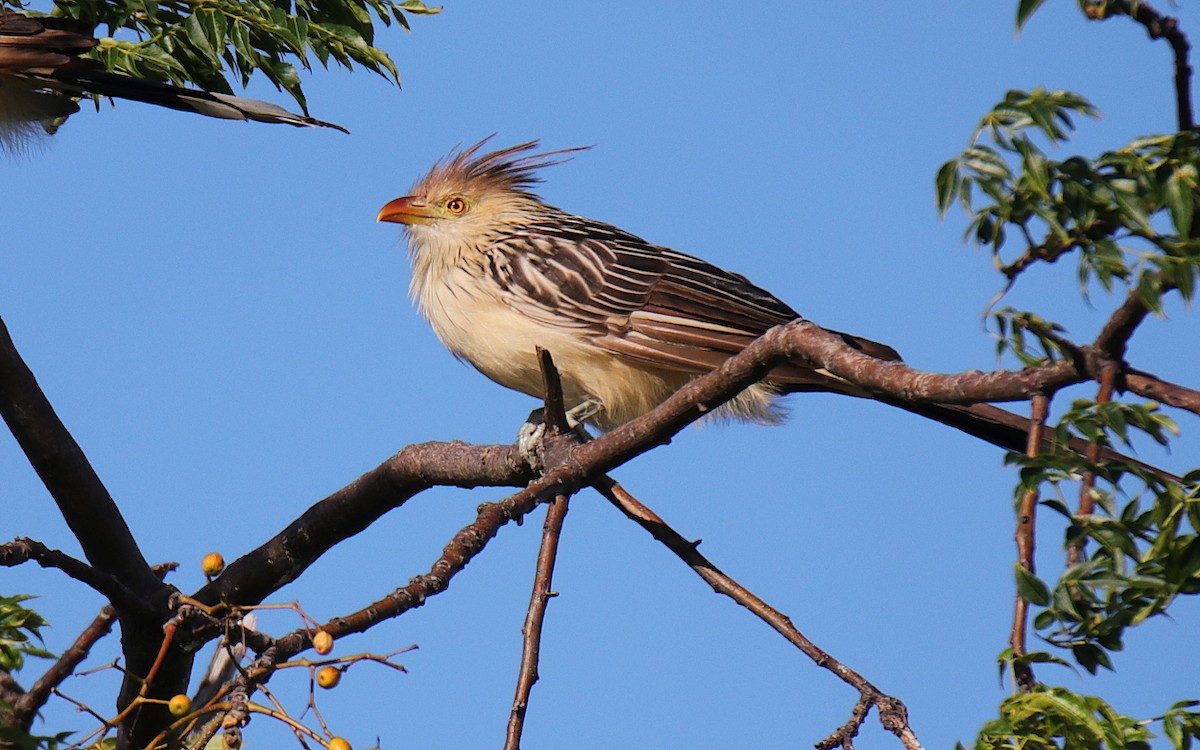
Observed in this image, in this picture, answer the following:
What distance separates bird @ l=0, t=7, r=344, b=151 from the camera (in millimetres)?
4059

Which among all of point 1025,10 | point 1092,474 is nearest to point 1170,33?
point 1025,10

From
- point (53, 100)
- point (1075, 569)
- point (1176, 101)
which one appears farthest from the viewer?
point (53, 100)

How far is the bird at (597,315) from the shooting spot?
4.81 metres

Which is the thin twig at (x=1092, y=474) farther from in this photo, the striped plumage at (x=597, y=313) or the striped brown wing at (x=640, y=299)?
the striped brown wing at (x=640, y=299)

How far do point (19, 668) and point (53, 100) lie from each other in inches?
88.8

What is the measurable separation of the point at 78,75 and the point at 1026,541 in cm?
349

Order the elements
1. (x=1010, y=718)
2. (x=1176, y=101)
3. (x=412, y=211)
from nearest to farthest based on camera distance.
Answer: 1. (x=1176, y=101)
2. (x=1010, y=718)
3. (x=412, y=211)

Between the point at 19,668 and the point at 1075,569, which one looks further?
the point at 19,668

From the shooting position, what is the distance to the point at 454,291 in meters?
5.21

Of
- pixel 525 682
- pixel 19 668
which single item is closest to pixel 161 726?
pixel 19 668

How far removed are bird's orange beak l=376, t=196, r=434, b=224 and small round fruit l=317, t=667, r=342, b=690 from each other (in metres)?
3.72

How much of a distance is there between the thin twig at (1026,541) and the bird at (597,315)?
87.1 inches

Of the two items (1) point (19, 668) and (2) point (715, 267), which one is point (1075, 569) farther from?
(2) point (715, 267)

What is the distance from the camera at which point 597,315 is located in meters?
4.98
